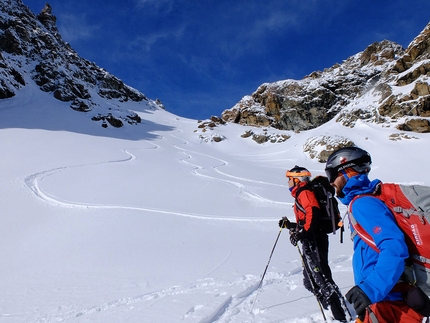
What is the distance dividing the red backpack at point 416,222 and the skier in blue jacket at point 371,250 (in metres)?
0.07

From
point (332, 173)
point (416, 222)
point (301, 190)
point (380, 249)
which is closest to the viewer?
point (416, 222)

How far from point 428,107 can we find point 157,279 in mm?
32799

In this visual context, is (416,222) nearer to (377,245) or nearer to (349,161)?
(377,245)

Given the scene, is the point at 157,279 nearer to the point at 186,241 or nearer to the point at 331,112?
the point at 186,241

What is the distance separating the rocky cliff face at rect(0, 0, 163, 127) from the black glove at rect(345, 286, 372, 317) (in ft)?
153

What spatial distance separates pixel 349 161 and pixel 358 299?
1.01 meters

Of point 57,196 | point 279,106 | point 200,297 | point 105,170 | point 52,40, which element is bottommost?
point 200,297

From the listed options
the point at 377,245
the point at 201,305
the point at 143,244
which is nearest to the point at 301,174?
the point at 377,245

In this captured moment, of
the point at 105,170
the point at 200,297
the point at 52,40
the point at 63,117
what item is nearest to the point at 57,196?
the point at 105,170

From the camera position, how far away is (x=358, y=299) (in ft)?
5.44

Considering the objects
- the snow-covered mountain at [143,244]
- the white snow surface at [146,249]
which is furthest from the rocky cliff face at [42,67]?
the white snow surface at [146,249]

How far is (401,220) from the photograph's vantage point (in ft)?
5.27

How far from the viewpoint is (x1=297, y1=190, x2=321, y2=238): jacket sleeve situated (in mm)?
3416

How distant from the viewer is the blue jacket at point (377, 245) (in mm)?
1531
